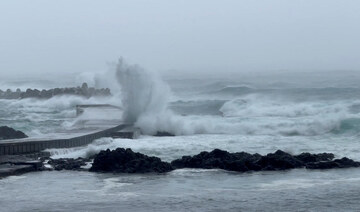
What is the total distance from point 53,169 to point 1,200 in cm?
506

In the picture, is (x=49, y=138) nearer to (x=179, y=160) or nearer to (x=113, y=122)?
(x=179, y=160)

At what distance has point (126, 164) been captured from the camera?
2541cm

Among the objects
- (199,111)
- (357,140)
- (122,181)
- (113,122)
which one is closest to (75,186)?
(122,181)

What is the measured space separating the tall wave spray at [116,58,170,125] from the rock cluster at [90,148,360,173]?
14081mm

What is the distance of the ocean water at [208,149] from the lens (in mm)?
20406

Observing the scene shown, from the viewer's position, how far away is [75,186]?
22.8m

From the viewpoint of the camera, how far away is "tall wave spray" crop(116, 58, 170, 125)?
41.2 metres

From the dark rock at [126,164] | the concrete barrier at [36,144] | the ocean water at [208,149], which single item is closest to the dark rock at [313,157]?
the ocean water at [208,149]

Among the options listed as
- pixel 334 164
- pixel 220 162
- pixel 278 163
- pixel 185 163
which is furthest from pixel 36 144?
pixel 334 164

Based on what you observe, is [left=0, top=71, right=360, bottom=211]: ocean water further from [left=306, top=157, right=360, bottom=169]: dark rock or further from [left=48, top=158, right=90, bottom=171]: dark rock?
[left=48, top=158, right=90, bottom=171]: dark rock

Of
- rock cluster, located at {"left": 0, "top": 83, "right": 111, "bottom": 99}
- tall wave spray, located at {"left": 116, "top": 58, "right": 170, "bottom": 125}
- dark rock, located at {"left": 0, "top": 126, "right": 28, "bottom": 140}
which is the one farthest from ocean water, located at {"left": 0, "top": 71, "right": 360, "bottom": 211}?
dark rock, located at {"left": 0, "top": 126, "right": 28, "bottom": 140}

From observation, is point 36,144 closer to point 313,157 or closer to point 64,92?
point 313,157

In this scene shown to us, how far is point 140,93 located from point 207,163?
17692 millimetres

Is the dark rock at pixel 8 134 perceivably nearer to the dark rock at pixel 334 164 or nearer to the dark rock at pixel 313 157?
the dark rock at pixel 313 157
